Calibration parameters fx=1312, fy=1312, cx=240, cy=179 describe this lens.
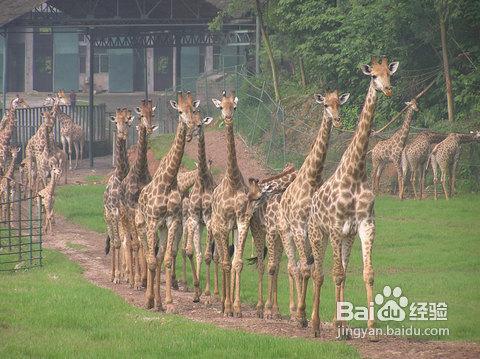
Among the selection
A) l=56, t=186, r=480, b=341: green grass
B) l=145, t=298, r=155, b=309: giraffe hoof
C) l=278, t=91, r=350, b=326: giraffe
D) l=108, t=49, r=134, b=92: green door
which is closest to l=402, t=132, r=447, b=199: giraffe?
l=56, t=186, r=480, b=341: green grass

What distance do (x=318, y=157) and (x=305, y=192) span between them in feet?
2.03

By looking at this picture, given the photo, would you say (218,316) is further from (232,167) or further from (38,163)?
(38,163)

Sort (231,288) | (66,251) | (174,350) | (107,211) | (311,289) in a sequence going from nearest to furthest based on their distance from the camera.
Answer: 1. (174,350)
2. (231,288)
3. (311,289)
4. (107,211)
5. (66,251)

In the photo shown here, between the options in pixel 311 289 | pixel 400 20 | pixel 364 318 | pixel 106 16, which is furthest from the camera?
pixel 106 16

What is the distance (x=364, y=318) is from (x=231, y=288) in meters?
2.54

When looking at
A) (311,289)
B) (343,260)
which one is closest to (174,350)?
(343,260)

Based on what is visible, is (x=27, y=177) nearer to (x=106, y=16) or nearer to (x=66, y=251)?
(x=66, y=251)

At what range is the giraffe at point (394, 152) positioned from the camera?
3750 centimetres

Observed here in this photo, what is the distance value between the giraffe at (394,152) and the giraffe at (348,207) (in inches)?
699

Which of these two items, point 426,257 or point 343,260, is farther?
point 426,257

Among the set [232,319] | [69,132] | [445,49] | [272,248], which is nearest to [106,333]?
[232,319]

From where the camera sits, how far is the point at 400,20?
138 feet

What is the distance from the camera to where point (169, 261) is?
22.3 meters

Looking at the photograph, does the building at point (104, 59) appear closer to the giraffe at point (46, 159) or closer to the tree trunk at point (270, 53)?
the tree trunk at point (270, 53)
